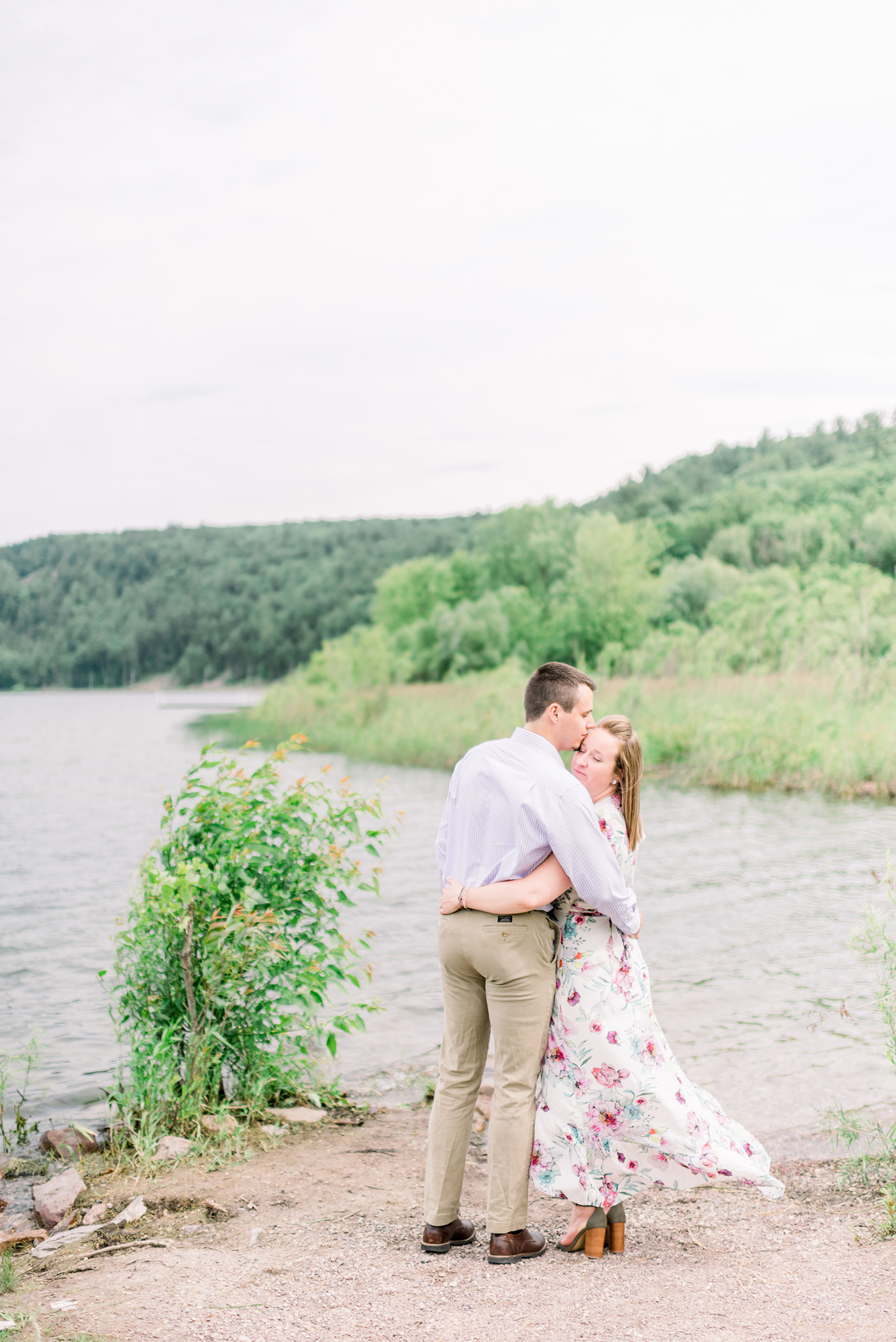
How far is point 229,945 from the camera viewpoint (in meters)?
6.04

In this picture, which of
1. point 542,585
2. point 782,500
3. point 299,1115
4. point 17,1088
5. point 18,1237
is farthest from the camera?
point 782,500

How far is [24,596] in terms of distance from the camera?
134000 mm

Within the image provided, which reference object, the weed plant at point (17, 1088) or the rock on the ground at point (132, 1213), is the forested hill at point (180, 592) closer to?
the weed plant at point (17, 1088)

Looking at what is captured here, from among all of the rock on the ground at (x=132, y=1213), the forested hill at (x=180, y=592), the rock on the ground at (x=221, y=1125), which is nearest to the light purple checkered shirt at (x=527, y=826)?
the rock on the ground at (x=132, y=1213)

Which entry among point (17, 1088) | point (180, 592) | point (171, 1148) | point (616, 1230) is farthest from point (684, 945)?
point (180, 592)

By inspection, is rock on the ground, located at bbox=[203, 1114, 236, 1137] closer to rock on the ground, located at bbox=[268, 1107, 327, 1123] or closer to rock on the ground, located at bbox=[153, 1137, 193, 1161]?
rock on the ground, located at bbox=[153, 1137, 193, 1161]

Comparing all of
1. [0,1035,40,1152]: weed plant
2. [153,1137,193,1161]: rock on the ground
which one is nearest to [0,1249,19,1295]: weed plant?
[153,1137,193,1161]: rock on the ground

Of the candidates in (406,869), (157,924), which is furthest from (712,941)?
(157,924)

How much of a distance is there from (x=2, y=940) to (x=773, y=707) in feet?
57.5

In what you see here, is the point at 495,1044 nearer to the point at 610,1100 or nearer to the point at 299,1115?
the point at 610,1100

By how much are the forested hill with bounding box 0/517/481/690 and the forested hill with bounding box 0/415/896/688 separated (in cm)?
27

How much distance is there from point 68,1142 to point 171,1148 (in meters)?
1.02

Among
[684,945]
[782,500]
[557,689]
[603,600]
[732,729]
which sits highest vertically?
[782,500]

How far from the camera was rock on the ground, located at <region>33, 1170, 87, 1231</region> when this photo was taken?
507cm
